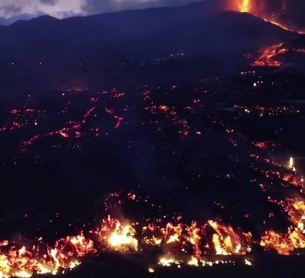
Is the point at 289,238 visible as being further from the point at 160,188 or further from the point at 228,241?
the point at 160,188

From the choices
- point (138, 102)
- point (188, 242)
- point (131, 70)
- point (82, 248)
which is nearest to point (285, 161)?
point (188, 242)

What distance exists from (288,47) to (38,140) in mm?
49953

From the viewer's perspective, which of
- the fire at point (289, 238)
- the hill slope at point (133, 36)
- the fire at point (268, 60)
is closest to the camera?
the fire at point (289, 238)

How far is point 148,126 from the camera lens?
27.3 m

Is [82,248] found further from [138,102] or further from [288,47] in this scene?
[288,47]

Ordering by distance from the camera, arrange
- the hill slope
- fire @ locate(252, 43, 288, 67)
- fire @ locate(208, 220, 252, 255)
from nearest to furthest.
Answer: fire @ locate(208, 220, 252, 255) → fire @ locate(252, 43, 288, 67) → the hill slope

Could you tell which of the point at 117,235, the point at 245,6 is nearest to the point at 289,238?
the point at 117,235

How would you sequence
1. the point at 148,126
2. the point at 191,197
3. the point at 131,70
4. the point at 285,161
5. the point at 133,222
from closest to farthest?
the point at 133,222 → the point at 191,197 → the point at 285,161 → the point at 148,126 → the point at 131,70

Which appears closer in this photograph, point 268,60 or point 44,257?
point 44,257

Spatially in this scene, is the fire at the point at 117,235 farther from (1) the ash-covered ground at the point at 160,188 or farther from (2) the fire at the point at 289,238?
(2) the fire at the point at 289,238

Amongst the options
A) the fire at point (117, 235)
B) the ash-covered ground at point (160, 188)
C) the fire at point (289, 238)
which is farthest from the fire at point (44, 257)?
the fire at point (289, 238)

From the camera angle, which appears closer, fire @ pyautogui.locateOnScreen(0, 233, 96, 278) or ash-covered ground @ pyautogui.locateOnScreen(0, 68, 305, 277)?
fire @ pyautogui.locateOnScreen(0, 233, 96, 278)

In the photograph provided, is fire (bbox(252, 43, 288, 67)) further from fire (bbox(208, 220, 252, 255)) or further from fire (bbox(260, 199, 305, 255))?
fire (bbox(208, 220, 252, 255))

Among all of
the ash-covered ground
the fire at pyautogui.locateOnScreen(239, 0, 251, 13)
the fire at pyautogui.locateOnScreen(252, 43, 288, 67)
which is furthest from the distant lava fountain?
the ash-covered ground
